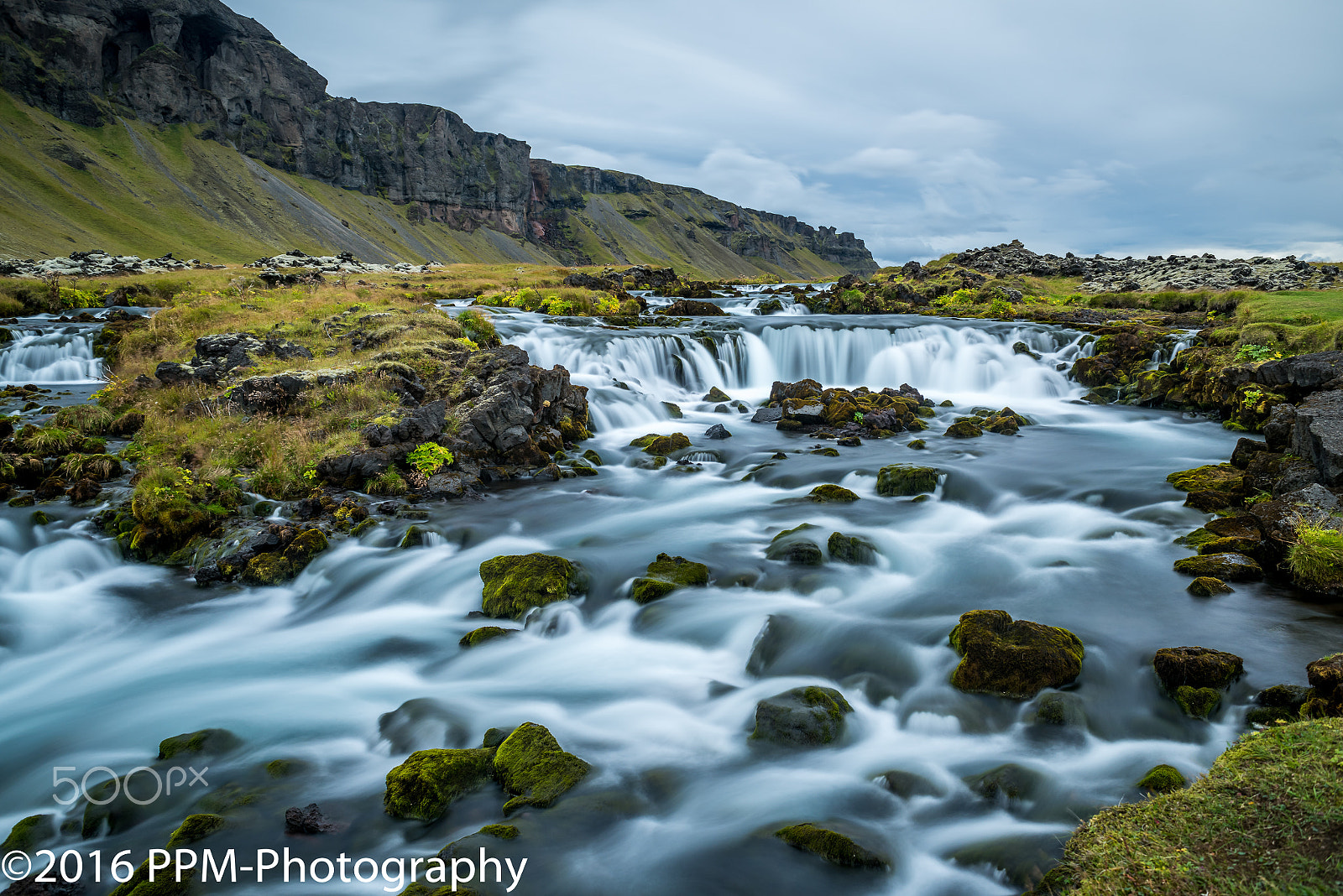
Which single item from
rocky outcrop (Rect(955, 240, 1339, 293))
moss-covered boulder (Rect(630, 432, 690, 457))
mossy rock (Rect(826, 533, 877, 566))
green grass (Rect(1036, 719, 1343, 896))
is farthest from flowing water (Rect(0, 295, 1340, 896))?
rocky outcrop (Rect(955, 240, 1339, 293))

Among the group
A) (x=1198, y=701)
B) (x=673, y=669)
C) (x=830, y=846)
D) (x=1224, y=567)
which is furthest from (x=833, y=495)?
(x=830, y=846)

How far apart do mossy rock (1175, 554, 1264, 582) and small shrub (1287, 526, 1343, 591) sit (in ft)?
1.36

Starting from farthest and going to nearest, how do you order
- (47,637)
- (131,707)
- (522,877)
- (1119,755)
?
1. (47,637)
2. (131,707)
3. (1119,755)
4. (522,877)

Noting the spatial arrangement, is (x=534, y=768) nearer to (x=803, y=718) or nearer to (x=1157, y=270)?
(x=803, y=718)

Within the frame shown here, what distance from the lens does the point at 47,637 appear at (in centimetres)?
941

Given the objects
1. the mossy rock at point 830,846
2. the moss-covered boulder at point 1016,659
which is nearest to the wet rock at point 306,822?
the mossy rock at point 830,846

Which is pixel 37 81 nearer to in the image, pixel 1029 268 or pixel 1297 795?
pixel 1029 268

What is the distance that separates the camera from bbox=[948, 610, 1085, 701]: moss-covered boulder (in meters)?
7.31

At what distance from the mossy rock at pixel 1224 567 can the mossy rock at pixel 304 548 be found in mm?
13209

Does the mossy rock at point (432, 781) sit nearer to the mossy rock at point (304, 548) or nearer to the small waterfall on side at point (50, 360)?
the mossy rock at point (304, 548)

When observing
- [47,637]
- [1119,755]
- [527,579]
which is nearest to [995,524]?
[1119,755]

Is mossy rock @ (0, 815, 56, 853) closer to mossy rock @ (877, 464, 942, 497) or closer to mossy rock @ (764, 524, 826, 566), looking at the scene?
mossy rock @ (764, 524, 826, 566)

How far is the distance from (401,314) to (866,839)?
70.6 feet

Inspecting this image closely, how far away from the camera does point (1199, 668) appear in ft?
22.9
